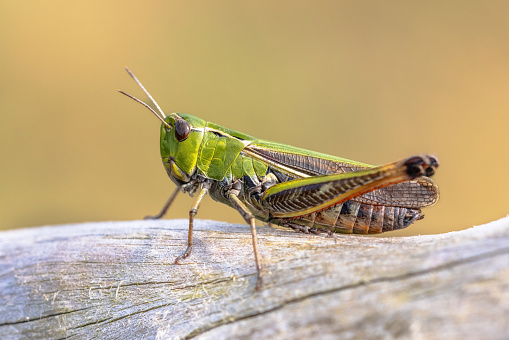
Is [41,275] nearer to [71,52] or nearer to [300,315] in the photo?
[300,315]

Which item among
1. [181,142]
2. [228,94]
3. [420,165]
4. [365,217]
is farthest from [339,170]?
[228,94]

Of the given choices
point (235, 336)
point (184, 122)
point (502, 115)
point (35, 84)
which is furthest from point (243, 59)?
point (235, 336)

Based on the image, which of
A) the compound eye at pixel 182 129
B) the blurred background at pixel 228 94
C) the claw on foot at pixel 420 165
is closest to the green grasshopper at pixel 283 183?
the compound eye at pixel 182 129

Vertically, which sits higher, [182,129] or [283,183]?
[182,129]

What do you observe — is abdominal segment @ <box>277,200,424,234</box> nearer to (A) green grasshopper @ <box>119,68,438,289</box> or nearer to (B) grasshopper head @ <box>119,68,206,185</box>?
(A) green grasshopper @ <box>119,68,438,289</box>

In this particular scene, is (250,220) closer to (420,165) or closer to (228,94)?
(420,165)
